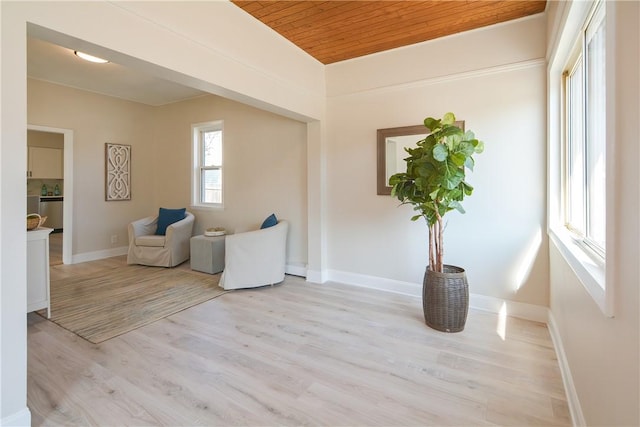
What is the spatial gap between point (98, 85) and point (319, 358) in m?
5.25

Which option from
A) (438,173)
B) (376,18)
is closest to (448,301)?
(438,173)

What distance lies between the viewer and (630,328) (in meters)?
0.95

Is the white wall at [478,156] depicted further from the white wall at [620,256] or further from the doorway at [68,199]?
the doorway at [68,199]

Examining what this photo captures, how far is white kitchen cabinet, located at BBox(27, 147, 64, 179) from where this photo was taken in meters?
7.46

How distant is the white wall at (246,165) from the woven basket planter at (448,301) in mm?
2069

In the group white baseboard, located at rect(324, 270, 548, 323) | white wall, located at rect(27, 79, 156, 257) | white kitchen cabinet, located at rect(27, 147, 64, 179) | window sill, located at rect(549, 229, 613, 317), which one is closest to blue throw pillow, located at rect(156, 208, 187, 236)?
white wall, located at rect(27, 79, 156, 257)

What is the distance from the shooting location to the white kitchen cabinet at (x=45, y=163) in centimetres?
746

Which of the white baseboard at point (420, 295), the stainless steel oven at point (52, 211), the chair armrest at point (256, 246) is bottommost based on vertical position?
the white baseboard at point (420, 295)

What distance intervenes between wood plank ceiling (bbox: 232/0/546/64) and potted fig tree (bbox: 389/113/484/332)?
3.32 feet

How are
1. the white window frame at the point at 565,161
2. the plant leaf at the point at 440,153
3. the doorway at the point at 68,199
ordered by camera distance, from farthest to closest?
the doorway at the point at 68,199
the plant leaf at the point at 440,153
the white window frame at the point at 565,161

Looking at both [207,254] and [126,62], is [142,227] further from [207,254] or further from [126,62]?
[126,62]

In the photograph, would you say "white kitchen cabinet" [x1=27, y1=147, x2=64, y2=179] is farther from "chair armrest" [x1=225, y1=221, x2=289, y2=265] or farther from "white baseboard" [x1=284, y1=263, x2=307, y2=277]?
"white baseboard" [x1=284, y1=263, x2=307, y2=277]

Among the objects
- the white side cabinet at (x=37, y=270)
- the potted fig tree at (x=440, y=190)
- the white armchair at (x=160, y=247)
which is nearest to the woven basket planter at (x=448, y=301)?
the potted fig tree at (x=440, y=190)

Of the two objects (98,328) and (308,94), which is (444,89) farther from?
(98,328)
